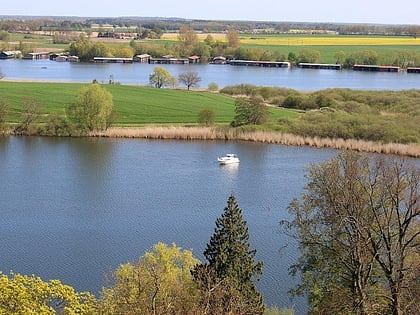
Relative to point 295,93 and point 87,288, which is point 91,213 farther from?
point 295,93

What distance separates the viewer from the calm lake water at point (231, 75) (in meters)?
57.4


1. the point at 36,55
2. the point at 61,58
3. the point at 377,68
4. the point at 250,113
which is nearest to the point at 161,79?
the point at 250,113

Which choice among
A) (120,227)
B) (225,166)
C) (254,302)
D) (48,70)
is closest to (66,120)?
(225,166)

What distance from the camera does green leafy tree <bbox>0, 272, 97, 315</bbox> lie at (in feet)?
28.1

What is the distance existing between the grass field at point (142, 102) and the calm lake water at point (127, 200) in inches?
234

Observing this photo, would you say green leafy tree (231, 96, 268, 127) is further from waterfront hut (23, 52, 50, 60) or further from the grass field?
waterfront hut (23, 52, 50, 60)

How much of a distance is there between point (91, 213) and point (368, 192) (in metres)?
11.4

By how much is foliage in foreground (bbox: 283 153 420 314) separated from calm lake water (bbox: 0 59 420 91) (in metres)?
43.5

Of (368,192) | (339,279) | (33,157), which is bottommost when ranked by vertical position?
(33,157)

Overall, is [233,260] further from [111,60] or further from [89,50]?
[89,50]

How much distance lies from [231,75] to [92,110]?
34582 millimetres

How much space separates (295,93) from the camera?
45719 mm

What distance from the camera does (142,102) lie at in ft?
138

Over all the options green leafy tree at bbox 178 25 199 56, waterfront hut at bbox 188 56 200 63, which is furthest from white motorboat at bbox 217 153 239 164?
green leafy tree at bbox 178 25 199 56
